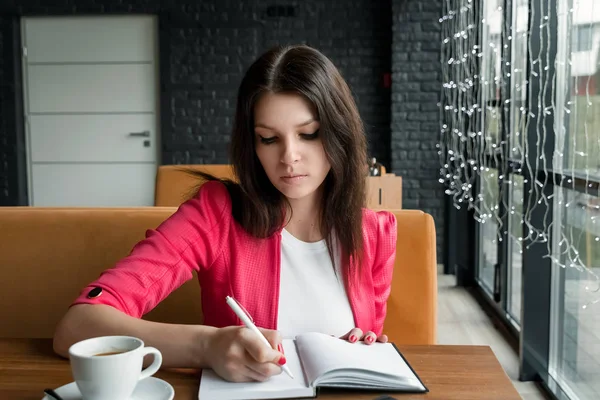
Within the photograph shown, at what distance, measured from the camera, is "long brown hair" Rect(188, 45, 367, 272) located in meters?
1.08

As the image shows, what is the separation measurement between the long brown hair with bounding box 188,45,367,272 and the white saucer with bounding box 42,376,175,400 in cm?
43

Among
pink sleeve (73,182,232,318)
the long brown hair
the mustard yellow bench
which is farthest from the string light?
pink sleeve (73,182,232,318)

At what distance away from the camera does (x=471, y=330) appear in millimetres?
3189

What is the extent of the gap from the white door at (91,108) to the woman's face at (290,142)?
4.19m

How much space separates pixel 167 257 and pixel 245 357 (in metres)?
0.31

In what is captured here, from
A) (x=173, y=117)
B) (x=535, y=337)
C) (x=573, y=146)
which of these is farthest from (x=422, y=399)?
(x=173, y=117)

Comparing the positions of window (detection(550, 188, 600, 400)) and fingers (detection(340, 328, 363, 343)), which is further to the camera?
window (detection(550, 188, 600, 400))

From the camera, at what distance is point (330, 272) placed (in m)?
1.17

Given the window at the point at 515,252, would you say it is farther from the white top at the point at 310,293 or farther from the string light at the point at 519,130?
Result: the white top at the point at 310,293

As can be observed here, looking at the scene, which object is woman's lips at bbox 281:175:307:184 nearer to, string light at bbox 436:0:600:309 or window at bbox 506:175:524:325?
string light at bbox 436:0:600:309

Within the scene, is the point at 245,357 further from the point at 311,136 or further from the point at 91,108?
the point at 91,108

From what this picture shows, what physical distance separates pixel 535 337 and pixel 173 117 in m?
3.45

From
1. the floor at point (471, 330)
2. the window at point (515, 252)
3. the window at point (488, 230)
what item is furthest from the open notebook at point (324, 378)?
the window at point (488, 230)

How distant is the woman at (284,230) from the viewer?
1051 millimetres
